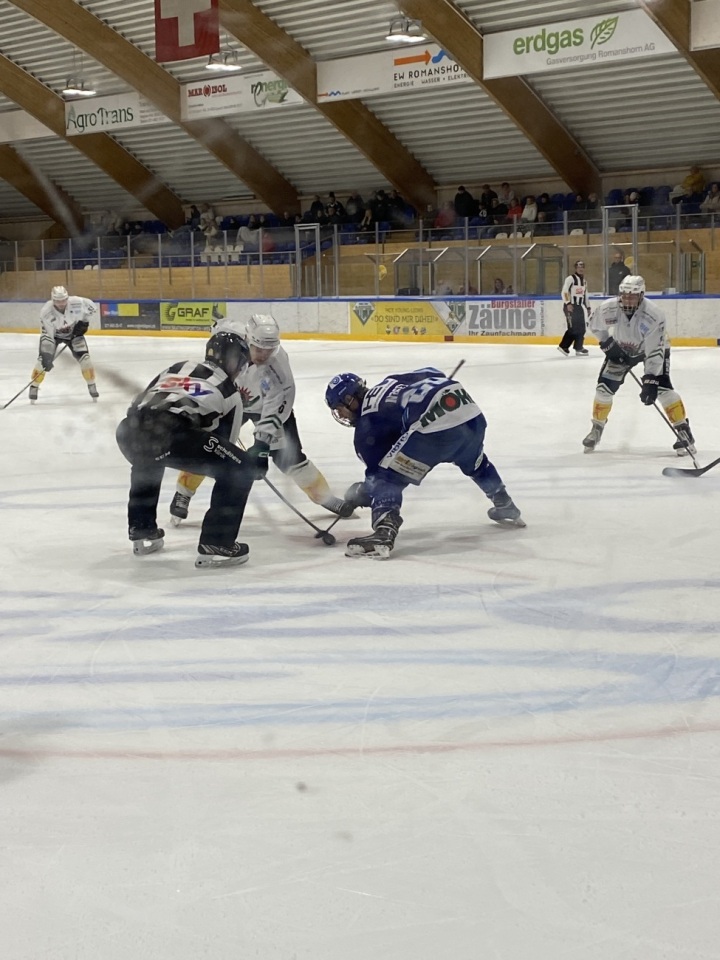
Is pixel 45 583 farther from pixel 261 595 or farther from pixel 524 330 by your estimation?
pixel 524 330

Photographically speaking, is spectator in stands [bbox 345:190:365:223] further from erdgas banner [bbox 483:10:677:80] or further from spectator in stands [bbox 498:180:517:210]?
erdgas banner [bbox 483:10:677:80]

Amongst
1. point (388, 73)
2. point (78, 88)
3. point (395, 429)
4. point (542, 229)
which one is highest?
point (78, 88)

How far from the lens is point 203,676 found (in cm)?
326

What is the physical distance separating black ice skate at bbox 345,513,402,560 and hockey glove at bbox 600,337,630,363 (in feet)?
10.5

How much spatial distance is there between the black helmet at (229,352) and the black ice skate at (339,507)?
101 centimetres

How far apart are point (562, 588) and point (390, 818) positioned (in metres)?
2.00

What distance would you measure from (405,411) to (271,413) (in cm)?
69

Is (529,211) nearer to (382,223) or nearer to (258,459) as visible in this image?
(382,223)

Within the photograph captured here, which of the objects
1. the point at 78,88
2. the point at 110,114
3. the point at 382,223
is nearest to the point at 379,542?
the point at 382,223

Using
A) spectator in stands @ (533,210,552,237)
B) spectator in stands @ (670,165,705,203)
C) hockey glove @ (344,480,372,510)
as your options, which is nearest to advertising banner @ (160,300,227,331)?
spectator in stands @ (533,210,552,237)

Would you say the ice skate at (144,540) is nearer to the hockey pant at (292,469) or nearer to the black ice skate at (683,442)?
the hockey pant at (292,469)

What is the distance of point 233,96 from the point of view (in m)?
22.3

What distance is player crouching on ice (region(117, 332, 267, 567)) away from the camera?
4.52m

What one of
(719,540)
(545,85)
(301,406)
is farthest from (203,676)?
(545,85)
